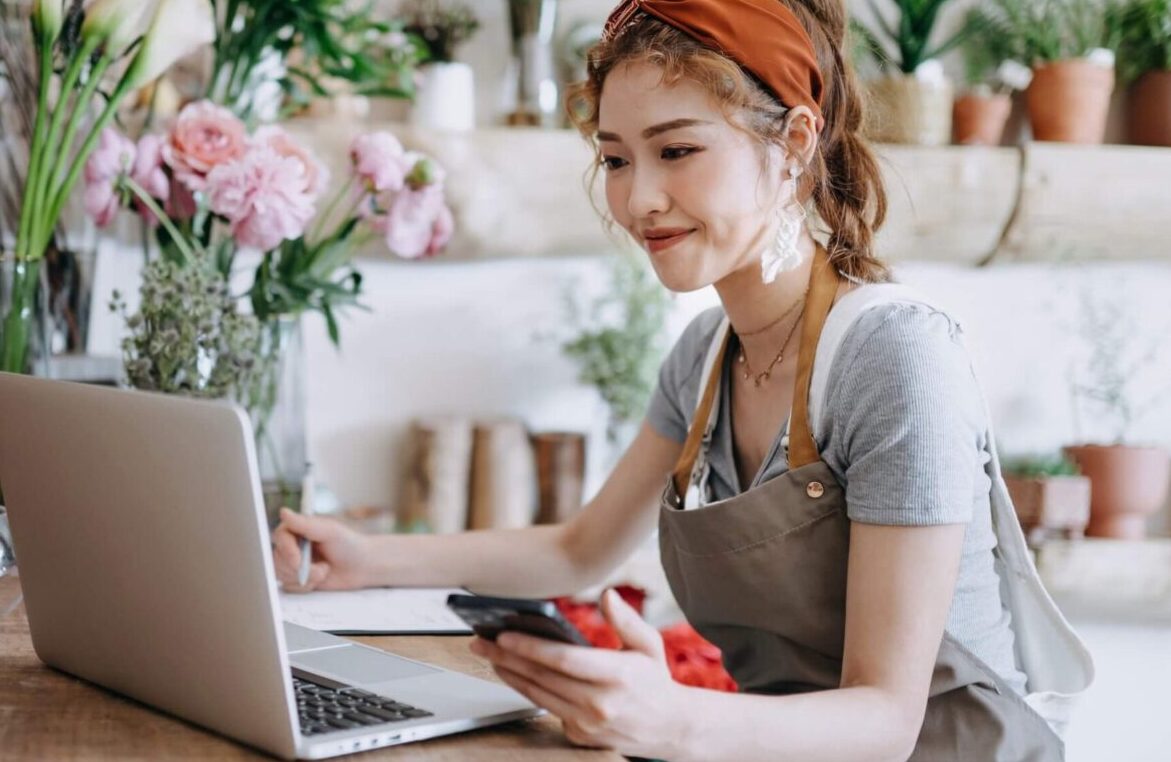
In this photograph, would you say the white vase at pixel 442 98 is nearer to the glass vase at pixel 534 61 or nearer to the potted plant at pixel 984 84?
the glass vase at pixel 534 61

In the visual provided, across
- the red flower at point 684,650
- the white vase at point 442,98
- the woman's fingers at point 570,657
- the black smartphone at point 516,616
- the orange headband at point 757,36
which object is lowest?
the red flower at point 684,650

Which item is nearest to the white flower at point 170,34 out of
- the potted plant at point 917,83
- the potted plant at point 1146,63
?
the potted plant at point 917,83

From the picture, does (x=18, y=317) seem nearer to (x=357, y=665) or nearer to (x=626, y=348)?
(x=357, y=665)

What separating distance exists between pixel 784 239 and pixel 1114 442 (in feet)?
5.79

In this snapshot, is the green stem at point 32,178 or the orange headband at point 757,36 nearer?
the orange headband at point 757,36

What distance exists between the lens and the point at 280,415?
64.2 inches

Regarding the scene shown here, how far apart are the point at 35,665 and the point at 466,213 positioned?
150 cm

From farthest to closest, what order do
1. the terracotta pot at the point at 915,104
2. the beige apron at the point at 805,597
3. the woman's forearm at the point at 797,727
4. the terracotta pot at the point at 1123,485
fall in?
the terracotta pot at the point at 1123,485 < the terracotta pot at the point at 915,104 < the beige apron at the point at 805,597 < the woman's forearm at the point at 797,727

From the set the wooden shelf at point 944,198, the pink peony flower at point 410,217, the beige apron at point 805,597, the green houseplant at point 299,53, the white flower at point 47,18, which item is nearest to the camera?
the beige apron at point 805,597

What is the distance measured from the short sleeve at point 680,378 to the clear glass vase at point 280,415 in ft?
1.45

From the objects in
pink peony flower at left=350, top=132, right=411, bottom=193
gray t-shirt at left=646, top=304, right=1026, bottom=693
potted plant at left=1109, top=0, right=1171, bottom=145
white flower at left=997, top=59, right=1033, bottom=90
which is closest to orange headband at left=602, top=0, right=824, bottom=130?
gray t-shirt at left=646, top=304, right=1026, bottom=693

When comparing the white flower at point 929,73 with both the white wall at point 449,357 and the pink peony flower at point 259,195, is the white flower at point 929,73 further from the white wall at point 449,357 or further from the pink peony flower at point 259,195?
the pink peony flower at point 259,195

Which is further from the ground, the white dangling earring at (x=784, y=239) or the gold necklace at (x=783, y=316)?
the white dangling earring at (x=784, y=239)

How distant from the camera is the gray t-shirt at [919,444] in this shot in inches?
42.1
